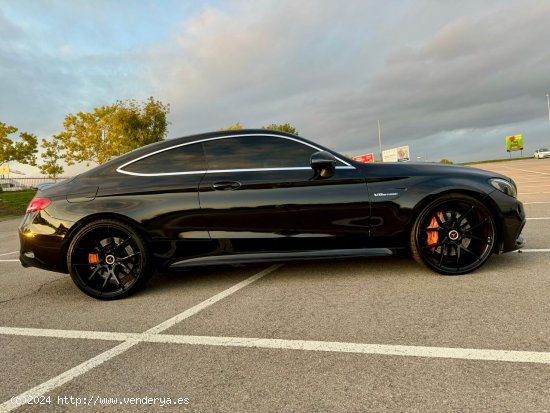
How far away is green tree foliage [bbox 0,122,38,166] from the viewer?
30.5m

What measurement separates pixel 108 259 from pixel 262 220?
4.89ft

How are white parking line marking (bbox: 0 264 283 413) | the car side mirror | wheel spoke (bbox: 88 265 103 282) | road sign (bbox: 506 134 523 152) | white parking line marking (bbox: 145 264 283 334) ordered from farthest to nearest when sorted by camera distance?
1. road sign (bbox: 506 134 523 152)
2. wheel spoke (bbox: 88 265 103 282)
3. the car side mirror
4. white parking line marking (bbox: 145 264 283 334)
5. white parking line marking (bbox: 0 264 283 413)

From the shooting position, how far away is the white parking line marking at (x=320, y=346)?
2.03 m

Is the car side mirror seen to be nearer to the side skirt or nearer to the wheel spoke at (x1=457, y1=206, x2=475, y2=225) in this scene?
the side skirt

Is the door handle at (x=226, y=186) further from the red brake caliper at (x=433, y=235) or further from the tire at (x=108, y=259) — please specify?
the red brake caliper at (x=433, y=235)

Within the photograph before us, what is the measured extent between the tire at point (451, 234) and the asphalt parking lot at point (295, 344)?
18 centimetres

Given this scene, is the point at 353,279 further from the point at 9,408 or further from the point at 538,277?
the point at 9,408

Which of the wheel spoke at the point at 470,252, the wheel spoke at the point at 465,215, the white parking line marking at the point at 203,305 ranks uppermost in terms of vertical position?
the wheel spoke at the point at 465,215

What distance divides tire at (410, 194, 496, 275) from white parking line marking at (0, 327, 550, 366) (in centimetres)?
148

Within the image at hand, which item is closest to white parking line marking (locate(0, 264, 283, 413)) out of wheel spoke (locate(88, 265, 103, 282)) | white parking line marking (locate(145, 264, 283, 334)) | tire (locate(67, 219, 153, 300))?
white parking line marking (locate(145, 264, 283, 334))

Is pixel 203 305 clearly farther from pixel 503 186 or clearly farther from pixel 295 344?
pixel 503 186

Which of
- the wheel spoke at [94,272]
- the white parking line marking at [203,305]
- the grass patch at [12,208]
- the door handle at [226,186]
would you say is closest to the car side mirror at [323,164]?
the door handle at [226,186]

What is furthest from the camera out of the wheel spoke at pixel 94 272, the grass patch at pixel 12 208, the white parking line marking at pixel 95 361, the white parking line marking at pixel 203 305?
the grass patch at pixel 12 208

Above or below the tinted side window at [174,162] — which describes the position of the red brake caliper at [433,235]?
below
